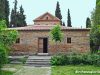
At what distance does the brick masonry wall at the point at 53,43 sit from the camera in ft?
118

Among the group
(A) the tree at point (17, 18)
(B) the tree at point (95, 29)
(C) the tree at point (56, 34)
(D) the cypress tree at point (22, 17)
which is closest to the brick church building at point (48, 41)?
(C) the tree at point (56, 34)

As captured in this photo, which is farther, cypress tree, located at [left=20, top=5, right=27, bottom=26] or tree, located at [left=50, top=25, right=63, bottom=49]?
cypress tree, located at [left=20, top=5, right=27, bottom=26]

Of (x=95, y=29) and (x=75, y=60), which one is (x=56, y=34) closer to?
(x=75, y=60)

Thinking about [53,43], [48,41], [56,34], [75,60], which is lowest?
[75,60]

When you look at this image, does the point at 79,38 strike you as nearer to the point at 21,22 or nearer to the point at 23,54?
the point at 23,54

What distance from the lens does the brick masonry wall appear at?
35938 millimetres

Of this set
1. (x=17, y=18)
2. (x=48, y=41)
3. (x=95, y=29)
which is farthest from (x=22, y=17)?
(x=48, y=41)

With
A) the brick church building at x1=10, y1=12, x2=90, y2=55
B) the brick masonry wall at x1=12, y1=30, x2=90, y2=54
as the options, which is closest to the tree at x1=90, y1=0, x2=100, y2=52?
the brick church building at x1=10, y1=12, x2=90, y2=55

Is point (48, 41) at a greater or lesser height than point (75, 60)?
greater

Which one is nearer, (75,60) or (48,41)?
(75,60)

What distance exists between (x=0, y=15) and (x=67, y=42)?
1082cm

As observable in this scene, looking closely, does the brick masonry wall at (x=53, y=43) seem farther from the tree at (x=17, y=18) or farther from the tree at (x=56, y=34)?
the tree at (x=17, y=18)

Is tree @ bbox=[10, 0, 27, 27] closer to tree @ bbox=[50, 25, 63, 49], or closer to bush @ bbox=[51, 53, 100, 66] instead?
tree @ bbox=[50, 25, 63, 49]

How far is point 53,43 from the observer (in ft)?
118
